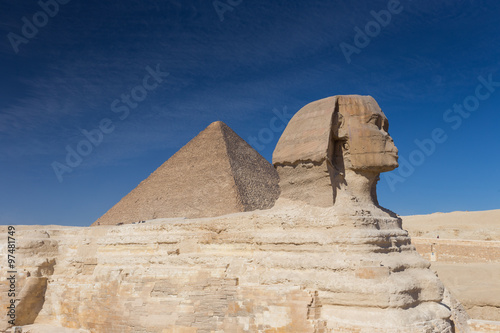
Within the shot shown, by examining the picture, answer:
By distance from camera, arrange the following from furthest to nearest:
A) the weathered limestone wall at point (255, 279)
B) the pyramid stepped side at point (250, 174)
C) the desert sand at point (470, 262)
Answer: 1. the pyramid stepped side at point (250, 174)
2. the desert sand at point (470, 262)
3. the weathered limestone wall at point (255, 279)

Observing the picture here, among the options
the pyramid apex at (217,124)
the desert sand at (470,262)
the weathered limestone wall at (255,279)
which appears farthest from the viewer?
the pyramid apex at (217,124)

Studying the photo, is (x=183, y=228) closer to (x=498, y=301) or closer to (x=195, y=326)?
(x=195, y=326)

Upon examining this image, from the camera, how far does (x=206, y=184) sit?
28.7 m

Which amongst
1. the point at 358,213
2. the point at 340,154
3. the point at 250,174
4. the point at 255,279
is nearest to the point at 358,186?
the point at 340,154

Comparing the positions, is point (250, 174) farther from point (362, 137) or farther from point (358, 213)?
point (358, 213)

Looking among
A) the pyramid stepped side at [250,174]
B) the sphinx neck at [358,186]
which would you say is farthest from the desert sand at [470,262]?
the pyramid stepped side at [250,174]

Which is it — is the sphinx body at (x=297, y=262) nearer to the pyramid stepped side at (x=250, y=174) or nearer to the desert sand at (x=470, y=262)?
the desert sand at (x=470, y=262)

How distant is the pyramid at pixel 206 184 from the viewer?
89.6ft

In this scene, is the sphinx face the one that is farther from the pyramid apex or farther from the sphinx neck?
the pyramid apex

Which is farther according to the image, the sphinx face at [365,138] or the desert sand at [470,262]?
the desert sand at [470,262]

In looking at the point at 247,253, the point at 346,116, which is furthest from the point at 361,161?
the point at 247,253

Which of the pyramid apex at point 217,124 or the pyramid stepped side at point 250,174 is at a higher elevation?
the pyramid apex at point 217,124

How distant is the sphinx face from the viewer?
6469mm

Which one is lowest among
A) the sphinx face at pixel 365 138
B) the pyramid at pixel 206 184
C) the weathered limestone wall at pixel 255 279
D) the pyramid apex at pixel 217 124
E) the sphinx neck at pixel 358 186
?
the weathered limestone wall at pixel 255 279
